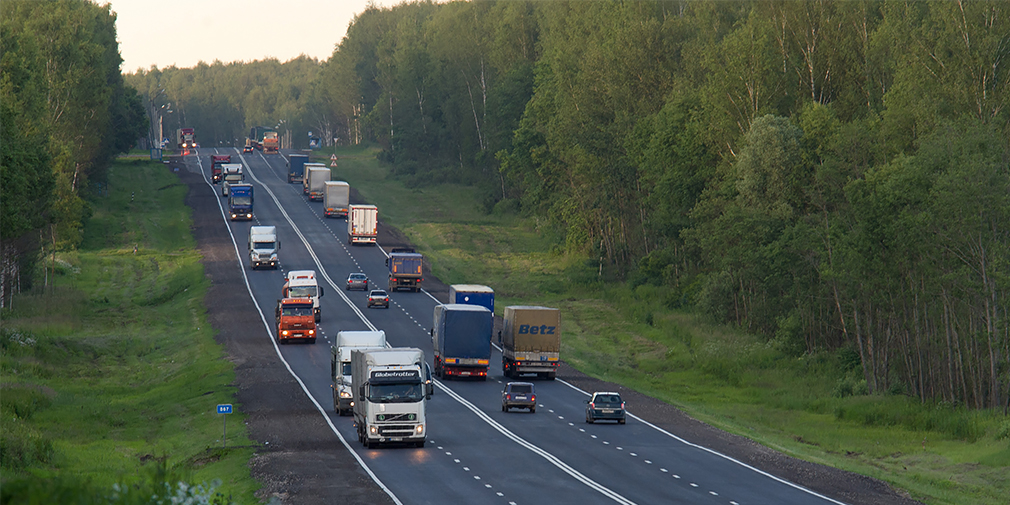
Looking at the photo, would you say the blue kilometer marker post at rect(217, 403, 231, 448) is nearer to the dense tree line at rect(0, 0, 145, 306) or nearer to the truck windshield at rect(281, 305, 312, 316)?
the dense tree line at rect(0, 0, 145, 306)

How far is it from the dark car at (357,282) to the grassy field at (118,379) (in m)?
10.9

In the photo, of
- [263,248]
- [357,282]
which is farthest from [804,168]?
[263,248]

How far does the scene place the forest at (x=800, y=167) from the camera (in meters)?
46.9

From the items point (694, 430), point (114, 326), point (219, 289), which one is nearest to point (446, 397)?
point (694, 430)

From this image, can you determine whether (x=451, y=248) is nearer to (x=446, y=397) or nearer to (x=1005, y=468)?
(x=446, y=397)

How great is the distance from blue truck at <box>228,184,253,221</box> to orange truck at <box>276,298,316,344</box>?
47710mm

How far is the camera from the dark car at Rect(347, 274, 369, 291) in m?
80.0

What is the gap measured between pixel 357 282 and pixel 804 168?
1386 inches

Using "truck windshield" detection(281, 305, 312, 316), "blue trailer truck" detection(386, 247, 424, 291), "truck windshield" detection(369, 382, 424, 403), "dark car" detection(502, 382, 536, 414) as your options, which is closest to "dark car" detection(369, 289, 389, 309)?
"blue trailer truck" detection(386, 247, 424, 291)

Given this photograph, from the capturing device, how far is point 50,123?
86.1 metres

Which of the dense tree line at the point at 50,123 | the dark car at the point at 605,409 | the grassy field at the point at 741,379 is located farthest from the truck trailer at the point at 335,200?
the dark car at the point at 605,409

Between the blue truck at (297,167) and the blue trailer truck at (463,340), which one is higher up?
the blue truck at (297,167)

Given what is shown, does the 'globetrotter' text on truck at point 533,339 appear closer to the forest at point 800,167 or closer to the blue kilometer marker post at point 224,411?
the forest at point 800,167

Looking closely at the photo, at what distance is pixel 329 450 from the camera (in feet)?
118
